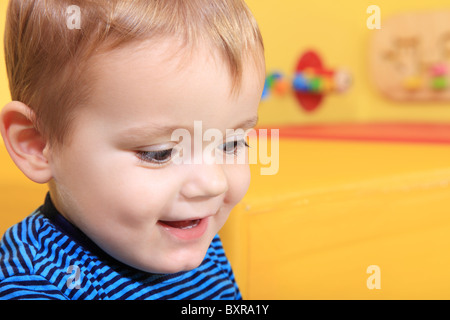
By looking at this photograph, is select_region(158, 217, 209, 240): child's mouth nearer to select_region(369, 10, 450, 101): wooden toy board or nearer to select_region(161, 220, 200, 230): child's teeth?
select_region(161, 220, 200, 230): child's teeth

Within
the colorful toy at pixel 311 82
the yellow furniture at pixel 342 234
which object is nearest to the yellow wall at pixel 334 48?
the colorful toy at pixel 311 82

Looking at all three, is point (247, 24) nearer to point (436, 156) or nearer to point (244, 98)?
point (244, 98)

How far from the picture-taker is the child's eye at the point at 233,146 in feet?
2.07

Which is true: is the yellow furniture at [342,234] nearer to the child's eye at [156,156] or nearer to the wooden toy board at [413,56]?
the child's eye at [156,156]

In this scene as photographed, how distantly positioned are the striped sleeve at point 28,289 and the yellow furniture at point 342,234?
0.89 feet

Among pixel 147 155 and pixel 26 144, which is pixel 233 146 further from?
pixel 26 144

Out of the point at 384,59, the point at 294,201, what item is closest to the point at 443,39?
the point at 384,59

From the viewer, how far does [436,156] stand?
1.14 m

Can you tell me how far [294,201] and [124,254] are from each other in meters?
0.29

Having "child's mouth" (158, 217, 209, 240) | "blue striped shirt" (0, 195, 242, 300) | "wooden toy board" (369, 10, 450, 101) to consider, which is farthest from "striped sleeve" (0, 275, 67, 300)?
"wooden toy board" (369, 10, 450, 101)

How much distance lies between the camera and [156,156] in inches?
23.1

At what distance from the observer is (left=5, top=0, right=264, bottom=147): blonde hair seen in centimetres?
56

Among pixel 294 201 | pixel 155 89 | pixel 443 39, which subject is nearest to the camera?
pixel 155 89

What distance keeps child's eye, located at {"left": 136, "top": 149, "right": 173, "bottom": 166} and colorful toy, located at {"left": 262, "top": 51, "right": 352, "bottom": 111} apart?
1.23 m
